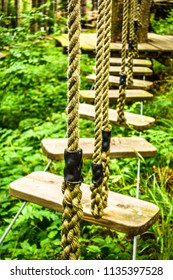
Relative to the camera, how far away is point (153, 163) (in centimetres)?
341

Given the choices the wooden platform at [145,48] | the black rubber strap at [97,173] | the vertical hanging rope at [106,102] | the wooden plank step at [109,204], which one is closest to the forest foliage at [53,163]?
the wooden platform at [145,48]

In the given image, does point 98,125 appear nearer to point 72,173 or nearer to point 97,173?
point 97,173

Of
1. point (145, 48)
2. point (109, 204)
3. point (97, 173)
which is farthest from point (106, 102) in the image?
point (145, 48)

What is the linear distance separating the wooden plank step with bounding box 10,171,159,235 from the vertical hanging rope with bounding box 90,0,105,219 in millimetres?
74

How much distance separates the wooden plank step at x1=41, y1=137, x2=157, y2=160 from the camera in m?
2.36

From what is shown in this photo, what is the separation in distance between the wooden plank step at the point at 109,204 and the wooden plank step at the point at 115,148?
0.81 ft

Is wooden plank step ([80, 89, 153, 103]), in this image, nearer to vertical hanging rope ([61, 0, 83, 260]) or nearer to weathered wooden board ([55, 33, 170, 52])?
weathered wooden board ([55, 33, 170, 52])

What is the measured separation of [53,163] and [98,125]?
217cm

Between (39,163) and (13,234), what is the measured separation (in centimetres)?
95

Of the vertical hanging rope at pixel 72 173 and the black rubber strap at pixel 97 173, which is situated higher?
the vertical hanging rope at pixel 72 173

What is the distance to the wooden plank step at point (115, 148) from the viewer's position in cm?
236

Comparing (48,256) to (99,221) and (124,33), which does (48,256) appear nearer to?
(99,221)

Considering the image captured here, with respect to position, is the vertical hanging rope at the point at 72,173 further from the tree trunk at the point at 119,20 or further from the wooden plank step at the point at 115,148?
the tree trunk at the point at 119,20

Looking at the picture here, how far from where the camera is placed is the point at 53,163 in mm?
3617
